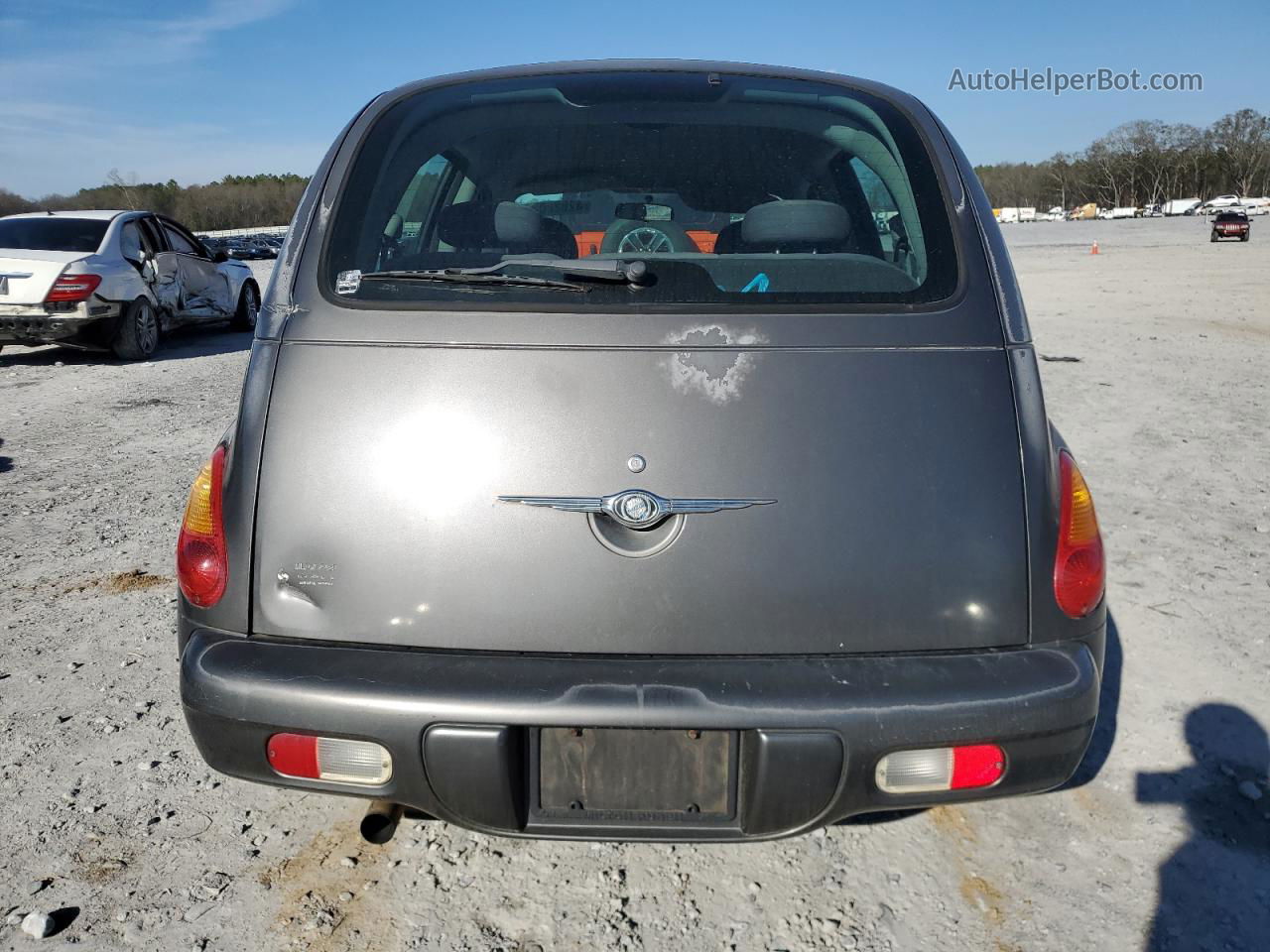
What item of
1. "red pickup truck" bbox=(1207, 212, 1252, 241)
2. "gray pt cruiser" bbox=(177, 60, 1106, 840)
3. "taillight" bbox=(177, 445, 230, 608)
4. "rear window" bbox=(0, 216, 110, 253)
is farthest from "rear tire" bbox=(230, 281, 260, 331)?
"red pickup truck" bbox=(1207, 212, 1252, 241)

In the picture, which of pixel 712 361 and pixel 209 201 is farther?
pixel 209 201

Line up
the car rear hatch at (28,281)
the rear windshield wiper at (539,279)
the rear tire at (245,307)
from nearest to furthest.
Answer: the rear windshield wiper at (539,279), the car rear hatch at (28,281), the rear tire at (245,307)

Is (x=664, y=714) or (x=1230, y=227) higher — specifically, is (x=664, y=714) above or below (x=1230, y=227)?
below

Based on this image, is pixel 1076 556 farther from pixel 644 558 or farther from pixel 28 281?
pixel 28 281

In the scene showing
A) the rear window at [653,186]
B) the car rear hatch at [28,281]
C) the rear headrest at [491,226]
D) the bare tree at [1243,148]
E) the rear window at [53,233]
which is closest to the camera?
the rear window at [653,186]

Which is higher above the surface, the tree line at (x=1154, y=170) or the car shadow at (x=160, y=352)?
the tree line at (x=1154, y=170)

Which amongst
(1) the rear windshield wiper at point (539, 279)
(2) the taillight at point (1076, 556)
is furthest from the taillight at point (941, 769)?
(1) the rear windshield wiper at point (539, 279)

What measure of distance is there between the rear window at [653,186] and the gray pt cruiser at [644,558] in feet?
0.34

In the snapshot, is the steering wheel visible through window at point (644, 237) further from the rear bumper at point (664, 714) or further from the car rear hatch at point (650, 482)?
the rear bumper at point (664, 714)

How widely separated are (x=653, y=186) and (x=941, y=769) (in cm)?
143

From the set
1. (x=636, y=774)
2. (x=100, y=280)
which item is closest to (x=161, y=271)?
(x=100, y=280)

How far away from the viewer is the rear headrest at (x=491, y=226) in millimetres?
2168

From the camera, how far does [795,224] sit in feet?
7.23

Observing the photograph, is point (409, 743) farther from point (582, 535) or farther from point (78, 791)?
point (78, 791)
